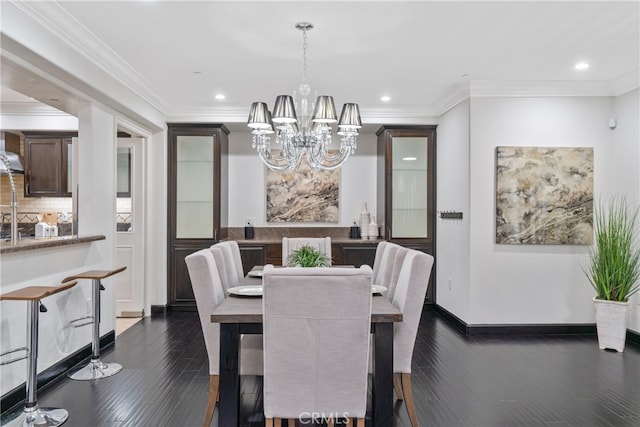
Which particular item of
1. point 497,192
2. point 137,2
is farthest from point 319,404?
point 497,192

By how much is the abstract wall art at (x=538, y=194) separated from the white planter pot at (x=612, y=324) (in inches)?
30.3

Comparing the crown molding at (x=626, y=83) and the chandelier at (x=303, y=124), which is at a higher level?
the crown molding at (x=626, y=83)

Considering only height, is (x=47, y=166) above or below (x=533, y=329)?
above

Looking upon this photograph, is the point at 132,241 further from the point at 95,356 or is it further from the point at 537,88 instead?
the point at 537,88

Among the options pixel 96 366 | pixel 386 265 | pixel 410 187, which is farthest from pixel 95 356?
pixel 410 187

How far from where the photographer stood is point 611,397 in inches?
114

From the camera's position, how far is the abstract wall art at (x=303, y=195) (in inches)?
236

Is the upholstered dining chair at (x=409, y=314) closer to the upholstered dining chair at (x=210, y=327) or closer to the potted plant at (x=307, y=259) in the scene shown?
the potted plant at (x=307, y=259)

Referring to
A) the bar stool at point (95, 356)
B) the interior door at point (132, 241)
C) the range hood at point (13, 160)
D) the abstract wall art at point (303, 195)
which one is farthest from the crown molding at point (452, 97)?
the range hood at point (13, 160)

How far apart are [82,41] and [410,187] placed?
4.03 m

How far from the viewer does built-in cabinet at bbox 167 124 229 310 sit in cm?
540

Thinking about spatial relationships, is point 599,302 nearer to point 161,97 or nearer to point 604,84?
point 604,84

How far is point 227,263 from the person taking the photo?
327 centimetres

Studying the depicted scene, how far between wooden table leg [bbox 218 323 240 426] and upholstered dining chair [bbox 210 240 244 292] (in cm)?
84
